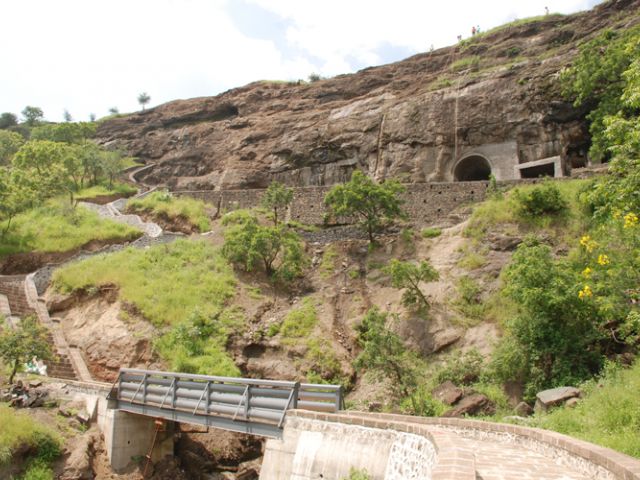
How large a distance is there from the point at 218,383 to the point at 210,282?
11402 millimetres

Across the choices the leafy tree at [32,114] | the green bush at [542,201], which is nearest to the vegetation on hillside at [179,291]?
the green bush at [542,201]

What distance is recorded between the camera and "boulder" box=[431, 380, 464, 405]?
15.7 m

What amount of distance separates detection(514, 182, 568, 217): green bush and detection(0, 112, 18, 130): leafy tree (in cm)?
7711

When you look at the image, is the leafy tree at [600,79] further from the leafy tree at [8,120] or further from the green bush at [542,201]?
the leafy tree at [8,120]

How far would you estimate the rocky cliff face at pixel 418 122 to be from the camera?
30.7m

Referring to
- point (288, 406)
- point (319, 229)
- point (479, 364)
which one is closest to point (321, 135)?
point (319, 229)

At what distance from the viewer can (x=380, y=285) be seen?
78.8ft

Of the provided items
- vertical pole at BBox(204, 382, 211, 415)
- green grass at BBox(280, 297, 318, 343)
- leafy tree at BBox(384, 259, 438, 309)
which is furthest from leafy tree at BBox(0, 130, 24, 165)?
vertical pole at BBox(204, 382, 211, 415)

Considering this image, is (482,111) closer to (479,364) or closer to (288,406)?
(479,364)

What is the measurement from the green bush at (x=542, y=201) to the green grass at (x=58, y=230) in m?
20.3

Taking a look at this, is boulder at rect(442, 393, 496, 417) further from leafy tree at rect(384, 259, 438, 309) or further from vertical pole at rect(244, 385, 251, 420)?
vertical pole at rect(244, 385, 251, 420)

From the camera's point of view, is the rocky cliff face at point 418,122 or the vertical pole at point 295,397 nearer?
the vertical pole at point 295,397

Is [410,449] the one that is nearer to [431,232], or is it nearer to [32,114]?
[431,232]

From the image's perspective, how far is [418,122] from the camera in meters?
33.6
